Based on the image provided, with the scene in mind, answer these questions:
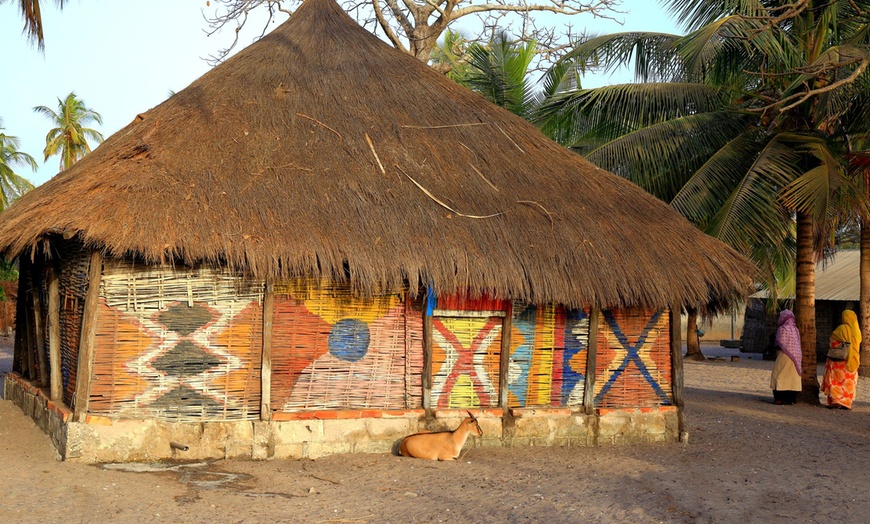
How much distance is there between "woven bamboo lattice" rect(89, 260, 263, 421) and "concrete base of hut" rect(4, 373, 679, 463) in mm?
161

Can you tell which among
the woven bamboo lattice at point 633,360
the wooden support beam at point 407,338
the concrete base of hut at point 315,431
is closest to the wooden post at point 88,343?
the concrete base of hut at point 315,431

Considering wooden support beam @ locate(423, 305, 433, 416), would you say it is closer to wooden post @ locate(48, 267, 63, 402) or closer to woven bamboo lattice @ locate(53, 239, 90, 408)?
woven bamboo lattice @ locate(53, 239, 90, 408)

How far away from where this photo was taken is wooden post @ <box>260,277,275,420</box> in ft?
26.8

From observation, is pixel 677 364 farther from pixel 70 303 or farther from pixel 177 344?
pixel 70 303

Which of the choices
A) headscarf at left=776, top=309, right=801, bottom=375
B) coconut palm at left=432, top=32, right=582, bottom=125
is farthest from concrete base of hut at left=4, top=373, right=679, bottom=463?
coconut palm at left=432, top=32, right=582, bottom=125

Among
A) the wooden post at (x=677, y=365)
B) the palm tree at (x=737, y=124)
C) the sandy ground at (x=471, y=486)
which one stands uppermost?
the palm tree at (x=737, y=124)

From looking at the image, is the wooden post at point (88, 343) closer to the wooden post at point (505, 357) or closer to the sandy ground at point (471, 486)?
the sandy ground at point (471, 486)

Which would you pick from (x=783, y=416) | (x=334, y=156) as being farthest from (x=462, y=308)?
Answer: (x=783, y=416)

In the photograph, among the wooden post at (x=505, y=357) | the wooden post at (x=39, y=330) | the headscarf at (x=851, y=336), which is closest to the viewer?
the wooden post at (x=505, y=357)

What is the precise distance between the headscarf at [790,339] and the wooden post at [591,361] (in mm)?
5112

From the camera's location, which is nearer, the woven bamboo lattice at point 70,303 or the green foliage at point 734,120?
the woven bamboo lattice at point 70,303

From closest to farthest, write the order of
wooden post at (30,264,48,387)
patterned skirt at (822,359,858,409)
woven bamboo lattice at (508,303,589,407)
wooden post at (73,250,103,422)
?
wooden post at (73,250,103,422), woven bamboo lattice at (508,303,589,407), wooden post at (30,264,48,387), patterned skirt at (822,359,858,409)

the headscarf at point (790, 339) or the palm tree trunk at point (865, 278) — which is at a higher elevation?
the palm tree trunk at point (865, 278)

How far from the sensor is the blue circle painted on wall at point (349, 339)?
8.52 meters
